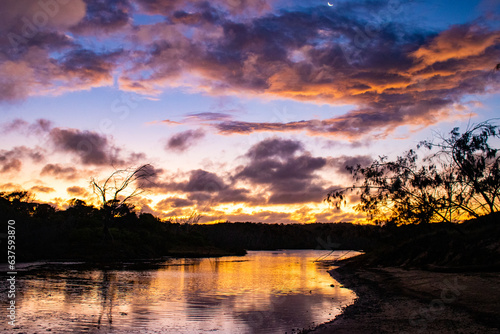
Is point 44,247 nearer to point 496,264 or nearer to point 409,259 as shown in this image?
point 409,259

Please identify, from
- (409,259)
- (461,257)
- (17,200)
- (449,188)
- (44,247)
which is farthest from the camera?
(17,200)

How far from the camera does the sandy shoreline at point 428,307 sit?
13570 mm

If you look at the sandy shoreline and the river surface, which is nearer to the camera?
the sandy shoreline

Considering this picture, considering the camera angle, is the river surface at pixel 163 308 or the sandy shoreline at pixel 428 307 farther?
the river surface at pixel 163 308

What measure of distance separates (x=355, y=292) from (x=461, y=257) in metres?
8.70

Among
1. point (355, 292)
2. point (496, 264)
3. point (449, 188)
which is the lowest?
point (355, 292)

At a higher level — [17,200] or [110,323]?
[17,200]

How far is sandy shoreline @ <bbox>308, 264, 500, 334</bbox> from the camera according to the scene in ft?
44.5

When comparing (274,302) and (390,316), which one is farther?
(274,302)

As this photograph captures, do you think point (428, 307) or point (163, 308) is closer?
point (428, 307)

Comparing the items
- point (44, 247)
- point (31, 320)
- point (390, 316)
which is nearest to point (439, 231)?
point (390, 316)

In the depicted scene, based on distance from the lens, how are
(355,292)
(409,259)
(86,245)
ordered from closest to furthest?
1. (355,292)
2. (409,259)
3. (86,245)

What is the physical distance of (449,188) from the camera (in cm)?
2095

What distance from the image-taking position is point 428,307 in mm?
17812
